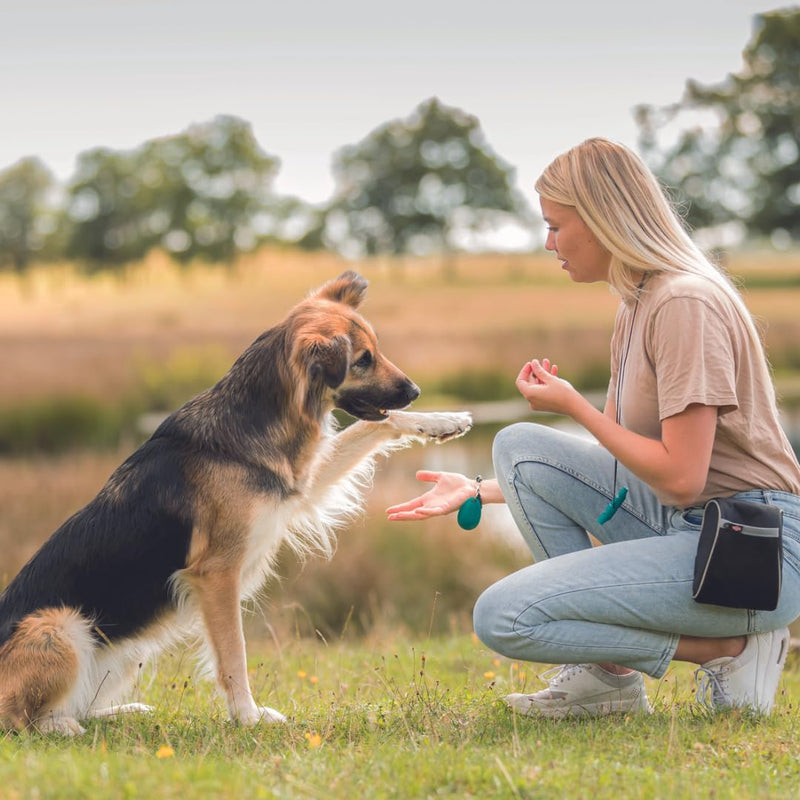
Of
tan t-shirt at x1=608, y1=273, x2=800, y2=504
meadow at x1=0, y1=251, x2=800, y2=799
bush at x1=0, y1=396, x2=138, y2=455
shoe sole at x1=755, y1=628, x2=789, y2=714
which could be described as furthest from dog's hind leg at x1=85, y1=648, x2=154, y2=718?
bush at x1=0, y1=396, x2=138, y2=455

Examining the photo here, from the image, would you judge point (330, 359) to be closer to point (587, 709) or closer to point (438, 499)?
point (438, 499)

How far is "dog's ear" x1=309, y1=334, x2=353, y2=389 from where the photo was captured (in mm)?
4348

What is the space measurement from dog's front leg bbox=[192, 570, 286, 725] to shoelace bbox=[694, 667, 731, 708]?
68.8 inches

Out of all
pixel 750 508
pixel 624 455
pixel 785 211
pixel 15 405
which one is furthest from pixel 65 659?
pixel 785 211

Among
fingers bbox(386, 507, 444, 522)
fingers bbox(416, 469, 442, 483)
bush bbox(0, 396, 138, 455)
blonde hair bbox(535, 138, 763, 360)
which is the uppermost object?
blonde hair bbox(535, 138, 763, 360)

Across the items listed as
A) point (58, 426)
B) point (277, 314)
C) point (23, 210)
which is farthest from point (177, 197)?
point (58, 426)

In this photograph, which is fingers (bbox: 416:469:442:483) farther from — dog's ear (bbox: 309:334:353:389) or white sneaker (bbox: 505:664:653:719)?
white sneaker (bbox: 505:664:653:719)

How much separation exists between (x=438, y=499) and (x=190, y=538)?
1.13m

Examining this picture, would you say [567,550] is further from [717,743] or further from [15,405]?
[15,405]

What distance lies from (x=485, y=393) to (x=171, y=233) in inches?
1385

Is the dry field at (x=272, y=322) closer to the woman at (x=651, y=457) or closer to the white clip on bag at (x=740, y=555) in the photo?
the woman at (x=651, y=457)

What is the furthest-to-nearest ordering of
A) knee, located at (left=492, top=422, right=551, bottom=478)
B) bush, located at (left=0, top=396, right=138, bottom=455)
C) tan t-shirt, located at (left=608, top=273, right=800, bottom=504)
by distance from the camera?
bush, located at (left=0, top=396, right=138, bottom=455) → knee, located at (left=492, top=422, right=551, bottom=478) → tan t-shirt, located at (left=608, top=273, right=800, bottom=504)

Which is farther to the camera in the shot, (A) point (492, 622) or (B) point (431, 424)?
(B) point (431, 424)

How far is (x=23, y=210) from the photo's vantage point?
58.0 meters
